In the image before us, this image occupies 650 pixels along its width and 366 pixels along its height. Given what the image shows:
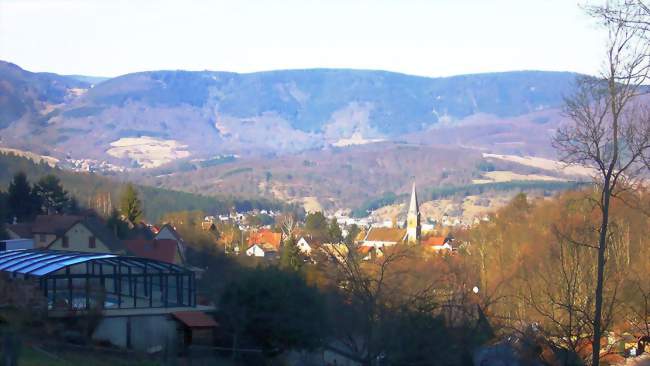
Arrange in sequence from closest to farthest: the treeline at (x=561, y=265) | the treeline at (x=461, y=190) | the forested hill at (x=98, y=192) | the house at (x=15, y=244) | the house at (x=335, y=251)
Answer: the treeline at (x=561, y=265) < the house at (x=335, y=251) < the house at (x=15, y=244) < the forested hill at (x=98, y=192) < the treeline at (x=461, y=190)

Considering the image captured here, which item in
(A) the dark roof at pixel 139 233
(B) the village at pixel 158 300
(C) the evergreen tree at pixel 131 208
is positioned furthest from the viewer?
(C) the evergreen tree at pixel 131 208

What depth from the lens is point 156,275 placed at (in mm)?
24156

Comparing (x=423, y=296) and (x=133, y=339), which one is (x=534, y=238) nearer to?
(x=133, y=339)

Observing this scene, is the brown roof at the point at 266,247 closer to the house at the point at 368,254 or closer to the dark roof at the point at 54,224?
the dark roof at the point at 54,224

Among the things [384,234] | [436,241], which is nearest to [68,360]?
[436,241]

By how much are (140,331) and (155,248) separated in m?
17.9

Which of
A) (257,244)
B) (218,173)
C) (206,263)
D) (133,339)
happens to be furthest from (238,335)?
(218,173)

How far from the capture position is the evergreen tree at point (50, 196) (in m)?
46.2

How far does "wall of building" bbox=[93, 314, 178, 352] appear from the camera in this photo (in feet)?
68.2

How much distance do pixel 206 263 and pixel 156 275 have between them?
15478 mm

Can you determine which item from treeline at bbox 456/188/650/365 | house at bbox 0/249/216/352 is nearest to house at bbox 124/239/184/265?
treeline at bbox 456/188/650/365

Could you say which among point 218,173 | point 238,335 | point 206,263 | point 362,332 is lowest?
point 218,173

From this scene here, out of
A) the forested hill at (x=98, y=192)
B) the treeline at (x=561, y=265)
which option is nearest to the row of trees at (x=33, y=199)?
the forested hill at (x=98, y=192)

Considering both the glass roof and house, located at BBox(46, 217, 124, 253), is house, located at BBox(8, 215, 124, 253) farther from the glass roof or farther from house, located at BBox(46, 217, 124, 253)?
the glass roof
